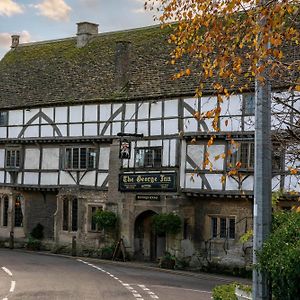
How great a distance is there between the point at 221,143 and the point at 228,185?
173 cm

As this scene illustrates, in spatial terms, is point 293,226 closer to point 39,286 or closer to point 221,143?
point 39,286

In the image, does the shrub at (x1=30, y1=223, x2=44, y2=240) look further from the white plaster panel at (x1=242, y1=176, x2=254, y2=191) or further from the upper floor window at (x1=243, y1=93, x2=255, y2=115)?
the upper floor window at (x1=243, y1=93, x2=255, y2=115)

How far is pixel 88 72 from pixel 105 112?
146 inches

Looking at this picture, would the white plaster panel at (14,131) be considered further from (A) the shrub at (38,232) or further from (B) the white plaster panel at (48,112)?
(A) the shrub at (38,232)

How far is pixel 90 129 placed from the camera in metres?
32.9

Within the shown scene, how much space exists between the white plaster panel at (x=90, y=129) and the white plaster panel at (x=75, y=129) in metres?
0.37

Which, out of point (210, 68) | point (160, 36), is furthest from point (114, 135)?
point (210, 68)

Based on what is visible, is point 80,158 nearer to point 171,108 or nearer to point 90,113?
point 90,113

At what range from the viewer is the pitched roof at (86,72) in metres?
31.5

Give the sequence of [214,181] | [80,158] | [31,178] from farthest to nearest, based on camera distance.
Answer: [31,178], [80,158], [214,181]

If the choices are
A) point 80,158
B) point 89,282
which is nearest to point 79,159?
point 80,158

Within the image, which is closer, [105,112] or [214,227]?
[214,227]

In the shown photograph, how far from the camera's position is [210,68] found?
852 cm

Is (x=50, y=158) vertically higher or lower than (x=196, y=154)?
higher
